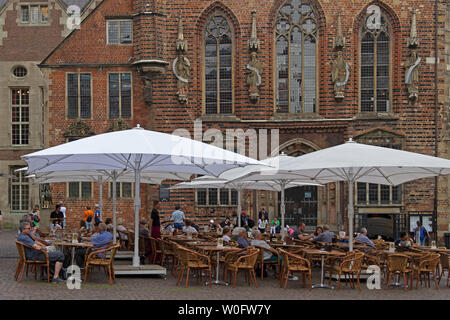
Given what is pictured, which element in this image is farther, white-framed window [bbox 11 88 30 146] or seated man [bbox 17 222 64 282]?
white-framed window [bbox 11 88 30 146]

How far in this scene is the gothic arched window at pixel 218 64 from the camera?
28000mm

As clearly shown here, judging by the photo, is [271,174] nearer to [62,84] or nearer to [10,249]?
[10,249]

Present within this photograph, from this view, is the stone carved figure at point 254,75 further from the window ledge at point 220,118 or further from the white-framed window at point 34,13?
the white-framed window at point 34,13

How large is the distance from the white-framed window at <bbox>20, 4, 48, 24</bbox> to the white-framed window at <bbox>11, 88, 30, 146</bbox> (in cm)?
387

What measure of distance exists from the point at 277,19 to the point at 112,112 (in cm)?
782

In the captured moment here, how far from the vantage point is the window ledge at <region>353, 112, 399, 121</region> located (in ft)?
89.0

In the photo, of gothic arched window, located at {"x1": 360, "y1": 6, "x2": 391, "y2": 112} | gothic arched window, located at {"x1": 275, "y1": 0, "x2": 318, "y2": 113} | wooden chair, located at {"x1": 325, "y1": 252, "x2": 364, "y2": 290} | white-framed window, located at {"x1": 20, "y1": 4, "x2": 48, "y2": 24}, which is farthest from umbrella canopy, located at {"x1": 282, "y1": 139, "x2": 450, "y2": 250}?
white-framed window, located at {"x1": 20, "y1": 4, "x2": 48, "y2": 24}

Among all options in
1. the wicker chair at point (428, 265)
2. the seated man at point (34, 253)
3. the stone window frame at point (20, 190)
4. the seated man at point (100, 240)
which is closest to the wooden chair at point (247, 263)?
the seated man at point (100, 240)

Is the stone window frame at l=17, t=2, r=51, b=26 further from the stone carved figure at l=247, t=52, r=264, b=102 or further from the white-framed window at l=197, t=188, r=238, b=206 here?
the white-framed window at l=197, t=188, r=238, b=206

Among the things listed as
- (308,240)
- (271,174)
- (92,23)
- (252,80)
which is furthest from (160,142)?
(92,23)

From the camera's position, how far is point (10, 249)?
22047 millimetres

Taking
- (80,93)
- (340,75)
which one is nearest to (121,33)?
(80,93)

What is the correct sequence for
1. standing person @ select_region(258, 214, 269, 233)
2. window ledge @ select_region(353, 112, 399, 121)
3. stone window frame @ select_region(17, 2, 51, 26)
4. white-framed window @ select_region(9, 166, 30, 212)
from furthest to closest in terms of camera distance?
stone window frame @ select_region(17, 2, 51, 26), white-framed window @ select_region(9, 166, 30, 212), window ledge @ select_region(353, 112, 399, 121), standing person @ select_region(258, 214, 269, 233)

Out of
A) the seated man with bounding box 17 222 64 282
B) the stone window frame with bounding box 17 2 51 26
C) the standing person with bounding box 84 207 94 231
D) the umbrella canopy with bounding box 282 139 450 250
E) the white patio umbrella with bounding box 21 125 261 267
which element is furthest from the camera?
the stone window frame with bounding box 17 2 51 26
